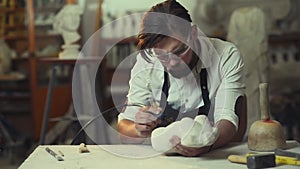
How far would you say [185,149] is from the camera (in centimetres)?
123

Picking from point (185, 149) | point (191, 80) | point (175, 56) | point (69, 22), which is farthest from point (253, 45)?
point (185, 149)

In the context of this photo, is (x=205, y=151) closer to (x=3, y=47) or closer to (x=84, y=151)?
(x=84, y=151)

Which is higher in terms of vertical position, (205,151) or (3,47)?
(3,47)

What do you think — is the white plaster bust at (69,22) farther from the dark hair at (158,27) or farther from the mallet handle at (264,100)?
the mallet handle at (264,100)

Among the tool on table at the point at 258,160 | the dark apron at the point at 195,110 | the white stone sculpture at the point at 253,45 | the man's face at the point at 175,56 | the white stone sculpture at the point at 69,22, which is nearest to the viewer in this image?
the tool on table at the point at 258,160

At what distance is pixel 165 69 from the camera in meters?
1.46

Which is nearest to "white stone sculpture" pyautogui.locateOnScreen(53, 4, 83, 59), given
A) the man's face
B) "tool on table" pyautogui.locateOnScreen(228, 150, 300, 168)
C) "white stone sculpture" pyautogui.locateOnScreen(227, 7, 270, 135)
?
"white stone sculpture" pyautogui.locateOnScreen(227, 7, 270, 135)

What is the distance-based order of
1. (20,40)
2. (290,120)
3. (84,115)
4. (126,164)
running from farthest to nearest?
(20,40), (290,120), (84,115), (126,164)

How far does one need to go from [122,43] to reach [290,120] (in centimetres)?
155

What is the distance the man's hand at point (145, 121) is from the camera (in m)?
1.32

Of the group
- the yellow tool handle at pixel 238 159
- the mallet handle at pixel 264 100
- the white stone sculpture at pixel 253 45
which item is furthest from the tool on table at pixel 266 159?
the white stone sculpture at pixel 253 45

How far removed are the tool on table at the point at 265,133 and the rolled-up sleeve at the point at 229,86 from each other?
127 mm

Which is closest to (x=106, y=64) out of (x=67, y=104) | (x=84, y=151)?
(x=67, y=104)

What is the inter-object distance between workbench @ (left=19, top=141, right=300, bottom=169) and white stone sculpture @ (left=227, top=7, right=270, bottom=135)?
2077mm
